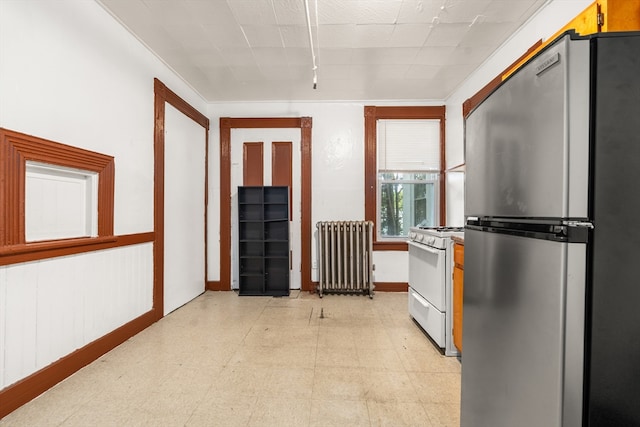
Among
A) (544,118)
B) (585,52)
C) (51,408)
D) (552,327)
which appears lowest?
(51,408)

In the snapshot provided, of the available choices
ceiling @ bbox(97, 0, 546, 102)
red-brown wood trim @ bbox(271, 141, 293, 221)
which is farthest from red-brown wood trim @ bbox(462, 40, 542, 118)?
red-brown wood trim @ bbox(271, 141, 293, 221)

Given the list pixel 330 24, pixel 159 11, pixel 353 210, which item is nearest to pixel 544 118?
pixel 330 24

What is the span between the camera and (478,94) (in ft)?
12.0

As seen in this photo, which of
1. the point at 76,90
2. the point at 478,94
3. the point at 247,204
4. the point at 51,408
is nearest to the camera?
the point at 51,408

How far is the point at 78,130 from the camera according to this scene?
2334mm

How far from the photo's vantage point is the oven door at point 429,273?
261 cm

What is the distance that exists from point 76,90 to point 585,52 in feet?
9.82

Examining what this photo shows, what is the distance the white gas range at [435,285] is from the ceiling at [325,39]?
1.90m

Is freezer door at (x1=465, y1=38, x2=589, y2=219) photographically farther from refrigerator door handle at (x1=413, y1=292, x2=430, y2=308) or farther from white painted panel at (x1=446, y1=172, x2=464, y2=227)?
white painted panel at (x1=446, y1=172, x2=464, y2=227)

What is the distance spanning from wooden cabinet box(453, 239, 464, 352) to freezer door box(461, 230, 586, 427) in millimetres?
1205

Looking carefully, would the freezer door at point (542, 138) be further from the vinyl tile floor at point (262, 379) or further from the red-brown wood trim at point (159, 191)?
the red-brown wood trim at point (159, 191)

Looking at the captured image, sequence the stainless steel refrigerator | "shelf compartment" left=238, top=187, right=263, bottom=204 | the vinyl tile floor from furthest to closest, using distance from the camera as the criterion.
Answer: "shelf compartment" left=238, top=187, right=263, bottom=204 < the vinyl tile floor < the stainless steel refrigerator

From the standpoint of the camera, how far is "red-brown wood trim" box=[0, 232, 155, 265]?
1.82m

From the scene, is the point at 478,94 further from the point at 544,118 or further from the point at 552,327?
the point at 552,327
